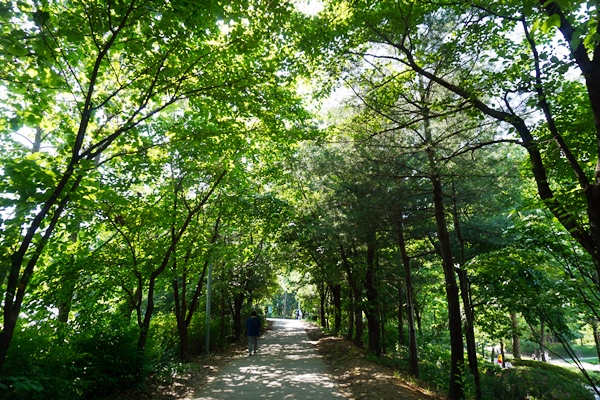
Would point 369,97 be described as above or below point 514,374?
above

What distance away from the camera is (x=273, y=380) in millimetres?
8672

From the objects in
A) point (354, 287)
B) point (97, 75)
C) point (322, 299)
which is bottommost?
point (322, 299)

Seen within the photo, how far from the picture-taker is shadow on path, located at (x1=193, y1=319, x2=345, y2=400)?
23.6ft

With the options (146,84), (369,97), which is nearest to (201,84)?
(146,84)

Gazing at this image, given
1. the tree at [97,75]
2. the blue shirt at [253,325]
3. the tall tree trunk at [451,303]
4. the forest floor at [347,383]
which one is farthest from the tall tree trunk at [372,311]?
the tree at [97,75]

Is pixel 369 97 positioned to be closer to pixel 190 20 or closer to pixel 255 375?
pixel 190 20

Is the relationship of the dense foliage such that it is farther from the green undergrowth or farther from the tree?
the green undergrowth

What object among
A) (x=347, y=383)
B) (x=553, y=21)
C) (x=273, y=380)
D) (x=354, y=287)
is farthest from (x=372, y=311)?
(x=553, y=21)

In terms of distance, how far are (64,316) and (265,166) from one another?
303 inches

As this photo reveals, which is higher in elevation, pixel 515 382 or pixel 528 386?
pixel 515 382

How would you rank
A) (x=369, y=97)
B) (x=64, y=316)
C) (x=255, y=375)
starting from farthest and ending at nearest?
(x=255, y=375), (x=64, y=316), (x=369, y=97)

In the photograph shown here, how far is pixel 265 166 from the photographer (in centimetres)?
1323

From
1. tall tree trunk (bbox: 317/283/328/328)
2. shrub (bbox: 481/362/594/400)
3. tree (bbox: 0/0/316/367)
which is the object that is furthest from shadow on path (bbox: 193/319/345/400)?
tall tree trunk (bbox: 317/283/328/328)

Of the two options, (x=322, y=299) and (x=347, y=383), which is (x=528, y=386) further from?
(x=322, y=299)
